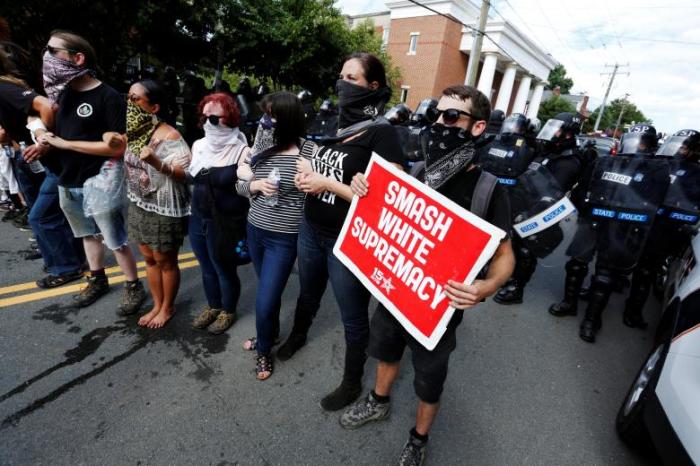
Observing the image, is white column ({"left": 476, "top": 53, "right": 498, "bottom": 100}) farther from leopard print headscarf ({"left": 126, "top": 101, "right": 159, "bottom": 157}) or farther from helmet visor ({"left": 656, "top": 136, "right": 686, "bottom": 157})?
leopard print headscarf ({"left": 126, "top": 101, "right": 159, "bottom": 157})

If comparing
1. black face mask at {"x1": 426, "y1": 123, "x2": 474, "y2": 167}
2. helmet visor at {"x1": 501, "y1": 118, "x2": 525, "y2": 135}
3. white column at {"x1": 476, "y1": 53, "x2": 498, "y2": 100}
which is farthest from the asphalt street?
white column at {"x1": 476, "y1": 53, "x2": 498, "y2": 100}

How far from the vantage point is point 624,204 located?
3385mm

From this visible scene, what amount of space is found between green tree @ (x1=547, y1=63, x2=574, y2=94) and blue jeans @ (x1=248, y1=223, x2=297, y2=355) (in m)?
83.9

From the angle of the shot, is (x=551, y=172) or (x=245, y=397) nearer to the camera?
(x=245, y=397)

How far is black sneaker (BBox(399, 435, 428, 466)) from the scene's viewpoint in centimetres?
198

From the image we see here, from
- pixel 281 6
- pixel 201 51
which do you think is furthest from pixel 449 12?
pixel 201 51

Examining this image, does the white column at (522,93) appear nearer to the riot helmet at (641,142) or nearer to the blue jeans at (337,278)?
the riot helmet at (641,142)

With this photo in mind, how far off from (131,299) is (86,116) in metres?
1.54

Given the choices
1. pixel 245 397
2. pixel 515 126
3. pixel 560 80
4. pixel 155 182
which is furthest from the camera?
pixel 560 80

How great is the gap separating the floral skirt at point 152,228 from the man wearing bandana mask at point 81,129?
0.40 meters

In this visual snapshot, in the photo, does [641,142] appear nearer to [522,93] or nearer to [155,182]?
[155,182]

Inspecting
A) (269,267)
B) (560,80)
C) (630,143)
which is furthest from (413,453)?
(560,80)

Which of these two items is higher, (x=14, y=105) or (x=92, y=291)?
(x=14, y=105)

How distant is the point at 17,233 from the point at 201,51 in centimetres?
919
